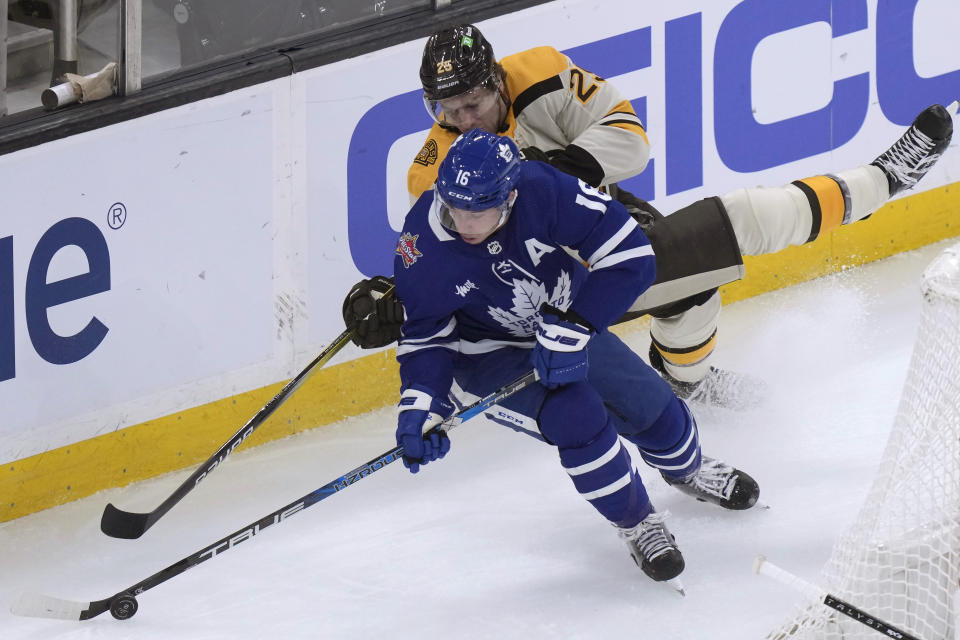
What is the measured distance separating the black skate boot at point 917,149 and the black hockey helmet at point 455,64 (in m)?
1.04

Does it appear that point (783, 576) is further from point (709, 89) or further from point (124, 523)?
point (709, 89)

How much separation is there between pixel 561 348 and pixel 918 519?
762mm

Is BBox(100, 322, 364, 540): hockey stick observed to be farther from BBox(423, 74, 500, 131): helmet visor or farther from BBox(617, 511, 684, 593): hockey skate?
BBox(617, 511, 684, 593): hockey skate

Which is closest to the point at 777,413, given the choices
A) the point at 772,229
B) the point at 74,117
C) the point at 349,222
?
the point at 772,229

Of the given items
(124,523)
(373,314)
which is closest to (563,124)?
(373,314)

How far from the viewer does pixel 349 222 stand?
12.7ft

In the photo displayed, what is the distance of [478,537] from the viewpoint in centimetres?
344

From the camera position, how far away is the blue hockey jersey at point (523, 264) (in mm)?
2914

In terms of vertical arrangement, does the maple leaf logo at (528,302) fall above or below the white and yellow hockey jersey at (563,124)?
below

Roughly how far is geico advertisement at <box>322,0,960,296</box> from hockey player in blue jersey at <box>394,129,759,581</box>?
86cm

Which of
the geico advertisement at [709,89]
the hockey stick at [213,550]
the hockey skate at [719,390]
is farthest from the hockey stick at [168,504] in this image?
the hockey skate at [719,390]

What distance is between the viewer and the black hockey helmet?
3100 millimetres

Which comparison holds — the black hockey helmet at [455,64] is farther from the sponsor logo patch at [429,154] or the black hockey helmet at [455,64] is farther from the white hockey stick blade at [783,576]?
the white hockey stick blade at [783,576]

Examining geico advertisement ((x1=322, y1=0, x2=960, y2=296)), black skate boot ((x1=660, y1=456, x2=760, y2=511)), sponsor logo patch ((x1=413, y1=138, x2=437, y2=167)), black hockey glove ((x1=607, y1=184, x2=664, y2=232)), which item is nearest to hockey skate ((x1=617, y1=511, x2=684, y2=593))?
black skate boot ((x1=660, y1=456, x2=760, y2=511))
